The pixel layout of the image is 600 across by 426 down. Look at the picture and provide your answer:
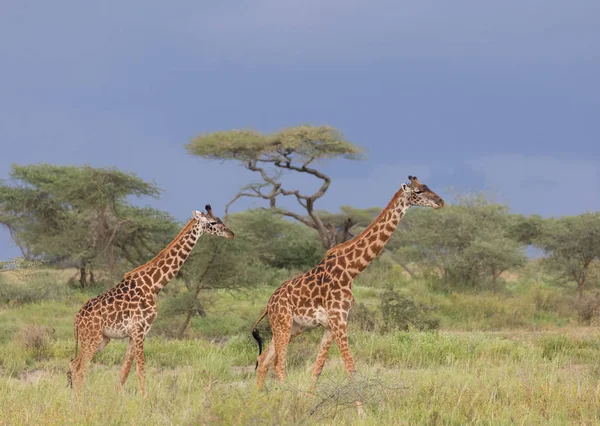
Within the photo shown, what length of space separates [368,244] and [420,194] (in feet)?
2.19

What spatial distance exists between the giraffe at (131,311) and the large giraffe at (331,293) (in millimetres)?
1218

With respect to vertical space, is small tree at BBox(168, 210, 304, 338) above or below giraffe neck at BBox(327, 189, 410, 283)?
below

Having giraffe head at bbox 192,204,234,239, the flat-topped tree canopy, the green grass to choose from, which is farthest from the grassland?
the flat-topped tree canopy

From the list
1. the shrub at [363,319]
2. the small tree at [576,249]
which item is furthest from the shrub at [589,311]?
the shrub at [363,319]

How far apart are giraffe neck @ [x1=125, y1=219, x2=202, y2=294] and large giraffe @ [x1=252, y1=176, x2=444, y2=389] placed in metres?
1.37

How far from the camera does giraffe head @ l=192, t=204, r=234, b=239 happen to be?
7926 mm

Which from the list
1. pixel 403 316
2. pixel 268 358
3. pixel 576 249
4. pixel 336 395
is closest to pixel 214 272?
pixel 403 316

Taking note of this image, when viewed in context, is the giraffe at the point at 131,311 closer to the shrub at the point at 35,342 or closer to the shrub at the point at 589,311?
the shrub at the point at 35,342

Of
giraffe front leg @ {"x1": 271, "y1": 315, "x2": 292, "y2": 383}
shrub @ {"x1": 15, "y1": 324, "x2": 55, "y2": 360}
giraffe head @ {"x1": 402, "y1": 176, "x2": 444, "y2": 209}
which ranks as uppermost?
giraffe head @ {"x1": 402, "y1": 176, "x2": 444, "y2": 209}

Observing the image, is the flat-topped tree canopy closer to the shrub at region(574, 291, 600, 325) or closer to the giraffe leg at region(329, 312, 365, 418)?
the shrub at region(574, 291, 600, 325)

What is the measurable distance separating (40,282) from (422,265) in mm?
14874

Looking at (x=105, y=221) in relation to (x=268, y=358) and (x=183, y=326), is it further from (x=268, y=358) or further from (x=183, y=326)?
(x=268, y=358)

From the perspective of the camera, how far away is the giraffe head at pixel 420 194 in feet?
22.6

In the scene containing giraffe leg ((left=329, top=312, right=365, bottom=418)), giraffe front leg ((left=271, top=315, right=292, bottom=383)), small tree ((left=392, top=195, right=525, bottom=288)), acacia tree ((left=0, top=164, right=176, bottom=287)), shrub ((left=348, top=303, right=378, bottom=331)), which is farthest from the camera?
small tree ((left=392, top=195, right=525, bottom=288))
